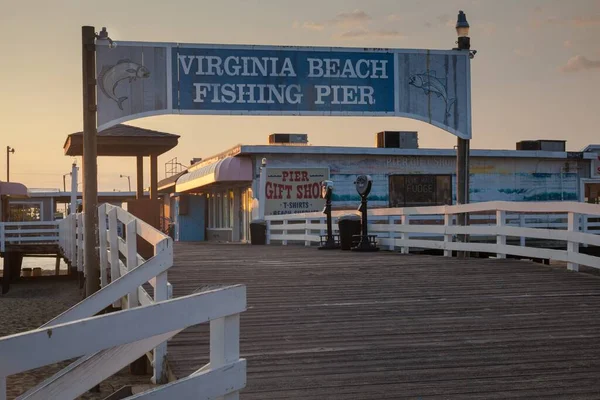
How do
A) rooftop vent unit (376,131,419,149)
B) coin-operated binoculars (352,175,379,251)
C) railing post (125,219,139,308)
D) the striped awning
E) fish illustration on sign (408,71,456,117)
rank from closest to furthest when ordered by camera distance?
railing post (125,219,139,308) < fish illustration on sign (408,71,456,117) < coin-operated binoculars (352,175,379,251) < the striped awning < rooftop vent unit (376,131,419,149)

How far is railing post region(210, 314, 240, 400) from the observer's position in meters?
4.20

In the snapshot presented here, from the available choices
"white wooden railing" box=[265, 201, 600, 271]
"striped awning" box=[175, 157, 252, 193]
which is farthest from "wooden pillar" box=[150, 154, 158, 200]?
"white wooden railing" box=[265, 201, 600, 271]

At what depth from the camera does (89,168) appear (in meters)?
13.3

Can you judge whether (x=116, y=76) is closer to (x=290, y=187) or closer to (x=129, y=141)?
(x=129, y=141)

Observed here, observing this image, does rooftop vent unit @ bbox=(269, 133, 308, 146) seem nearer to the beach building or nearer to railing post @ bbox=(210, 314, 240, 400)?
the beach building

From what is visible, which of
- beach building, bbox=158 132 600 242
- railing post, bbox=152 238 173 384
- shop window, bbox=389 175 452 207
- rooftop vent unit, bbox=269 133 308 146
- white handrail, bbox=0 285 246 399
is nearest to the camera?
white handrail, bbox=0 285 246 399

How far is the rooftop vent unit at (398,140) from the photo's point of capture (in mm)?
33781

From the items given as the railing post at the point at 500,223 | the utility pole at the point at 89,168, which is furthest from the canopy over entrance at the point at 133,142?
the railing post at the point at 500,223

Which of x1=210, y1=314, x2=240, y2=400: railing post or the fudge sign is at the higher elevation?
the fudge sign

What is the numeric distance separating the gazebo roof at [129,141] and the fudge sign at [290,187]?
154 inches

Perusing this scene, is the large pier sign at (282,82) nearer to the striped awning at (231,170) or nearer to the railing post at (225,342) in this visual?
the railing post at (225,342)

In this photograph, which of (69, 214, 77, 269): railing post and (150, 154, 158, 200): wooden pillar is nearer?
(69, 214, 77, 269): railing post

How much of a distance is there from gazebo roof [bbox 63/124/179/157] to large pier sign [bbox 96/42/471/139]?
38.1ft

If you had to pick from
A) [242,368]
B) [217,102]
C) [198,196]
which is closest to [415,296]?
[242,368]
